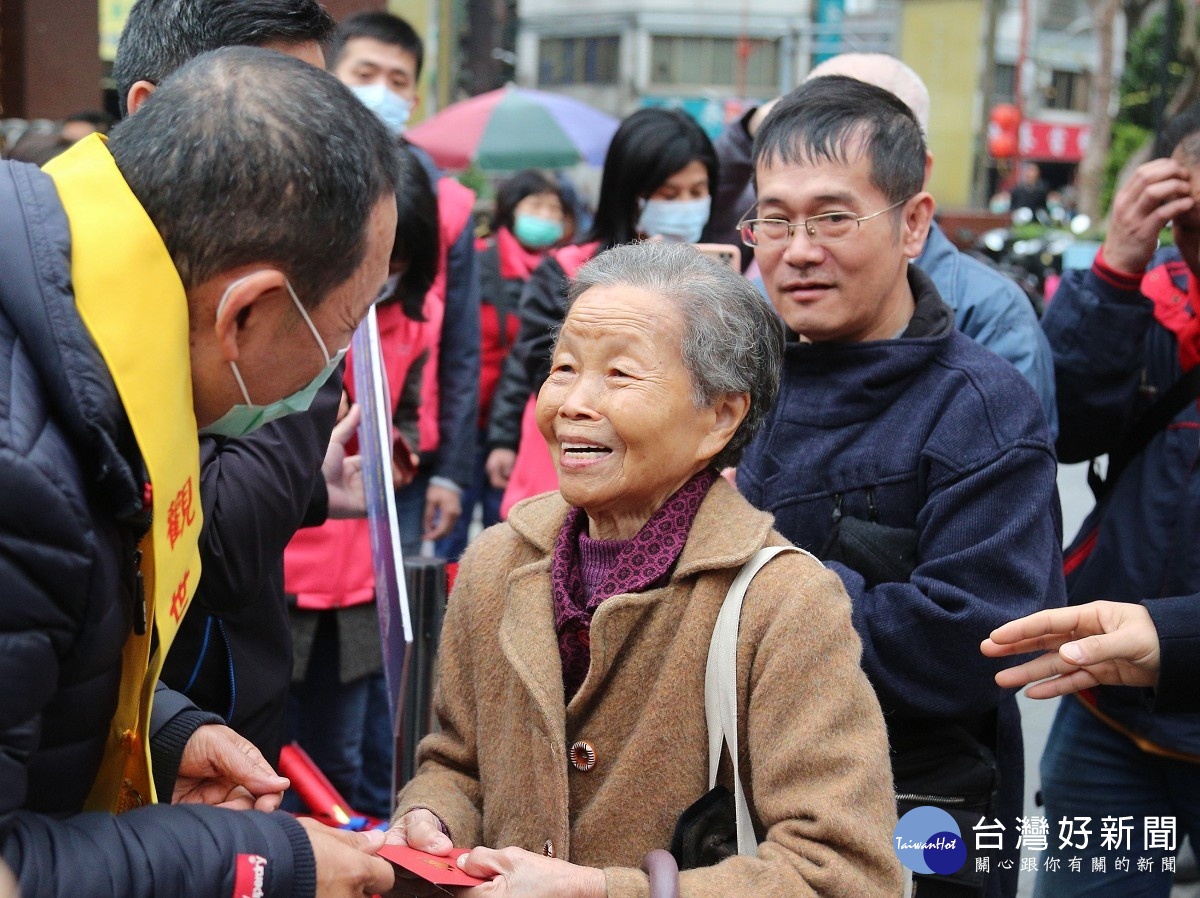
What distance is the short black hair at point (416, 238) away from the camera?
4016mm

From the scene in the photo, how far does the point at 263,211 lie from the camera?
5.13ft

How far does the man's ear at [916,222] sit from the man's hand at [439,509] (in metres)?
2.26

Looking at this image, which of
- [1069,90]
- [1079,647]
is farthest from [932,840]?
[1069,90]

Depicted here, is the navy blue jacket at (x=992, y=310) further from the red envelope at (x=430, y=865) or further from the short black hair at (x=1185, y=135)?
the red envelope at (x=430, y=865)

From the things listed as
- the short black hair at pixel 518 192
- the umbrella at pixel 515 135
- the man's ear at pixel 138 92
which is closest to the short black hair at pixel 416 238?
the man's ear at pixel 138 92

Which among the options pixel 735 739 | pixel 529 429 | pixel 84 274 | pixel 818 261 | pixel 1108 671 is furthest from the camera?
pixel 529 429

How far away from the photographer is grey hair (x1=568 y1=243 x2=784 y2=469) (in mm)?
2211

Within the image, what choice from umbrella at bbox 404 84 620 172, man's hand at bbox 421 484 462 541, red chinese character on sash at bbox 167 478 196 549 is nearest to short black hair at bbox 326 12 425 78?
man's hand at bbox 421 484 462 541

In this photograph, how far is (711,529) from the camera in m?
2.18

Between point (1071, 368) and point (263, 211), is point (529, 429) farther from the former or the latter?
point (263, 211)

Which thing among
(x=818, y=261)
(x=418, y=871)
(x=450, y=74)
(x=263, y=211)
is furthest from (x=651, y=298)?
(x=450, y=74)

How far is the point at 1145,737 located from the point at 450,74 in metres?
21.9

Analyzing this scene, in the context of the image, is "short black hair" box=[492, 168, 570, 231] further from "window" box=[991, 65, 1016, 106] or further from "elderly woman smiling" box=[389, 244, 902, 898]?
"window" box=[991, 65, 1016, 106]

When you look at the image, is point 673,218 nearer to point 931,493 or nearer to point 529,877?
point 931,493
